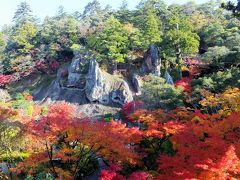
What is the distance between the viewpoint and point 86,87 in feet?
118

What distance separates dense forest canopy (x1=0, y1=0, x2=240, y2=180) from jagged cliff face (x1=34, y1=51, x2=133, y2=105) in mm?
115

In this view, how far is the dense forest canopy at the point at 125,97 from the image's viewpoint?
49.7ft

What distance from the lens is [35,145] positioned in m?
19.6

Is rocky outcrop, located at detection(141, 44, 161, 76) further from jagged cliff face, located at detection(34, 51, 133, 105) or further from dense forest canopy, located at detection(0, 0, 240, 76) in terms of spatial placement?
jagged cliff face, located at detection(34, 51, 133, 105)

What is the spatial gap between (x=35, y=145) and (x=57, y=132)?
481 cm

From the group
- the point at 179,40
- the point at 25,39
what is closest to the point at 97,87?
the point at 179,40

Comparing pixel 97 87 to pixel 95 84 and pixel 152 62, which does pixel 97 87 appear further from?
pixel 152 62

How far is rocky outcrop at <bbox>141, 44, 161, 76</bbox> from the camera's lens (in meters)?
35.4

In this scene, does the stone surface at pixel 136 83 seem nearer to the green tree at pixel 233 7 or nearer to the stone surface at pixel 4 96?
the stone surface at pixel 4 96

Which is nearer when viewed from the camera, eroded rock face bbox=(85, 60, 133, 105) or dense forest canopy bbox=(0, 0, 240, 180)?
dense forest canopy bbox=(0, 0, 240, 180)

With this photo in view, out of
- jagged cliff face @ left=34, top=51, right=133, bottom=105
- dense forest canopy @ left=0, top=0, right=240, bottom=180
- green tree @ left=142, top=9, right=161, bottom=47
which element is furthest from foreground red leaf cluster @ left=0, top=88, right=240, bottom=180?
green tree @ left=142, top=9, right=161, bottom=47

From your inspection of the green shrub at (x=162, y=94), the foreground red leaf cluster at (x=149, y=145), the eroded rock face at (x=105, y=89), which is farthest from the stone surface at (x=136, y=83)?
the foreground red leaf cluster at (x=149, y=145)

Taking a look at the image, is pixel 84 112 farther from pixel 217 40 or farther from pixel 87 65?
pixel 217 40

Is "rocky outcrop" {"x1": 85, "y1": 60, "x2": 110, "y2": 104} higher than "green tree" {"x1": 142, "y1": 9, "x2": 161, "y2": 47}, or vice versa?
"green tree" {"x1": 142, "y1": 9, "x2": 161, "y2": 47}
